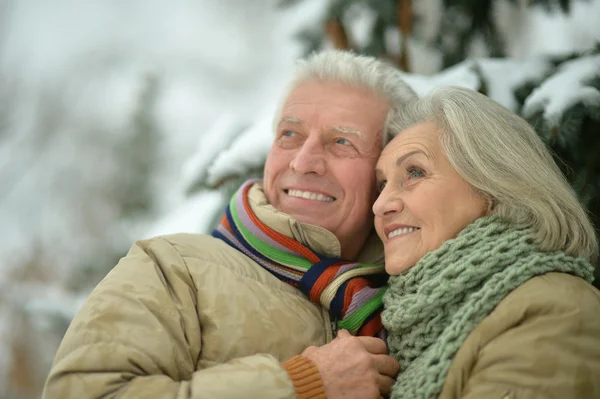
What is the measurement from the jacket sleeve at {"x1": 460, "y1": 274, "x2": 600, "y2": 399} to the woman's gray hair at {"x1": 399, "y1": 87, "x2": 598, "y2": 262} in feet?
0.71

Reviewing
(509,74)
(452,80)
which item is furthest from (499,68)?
(452,80)

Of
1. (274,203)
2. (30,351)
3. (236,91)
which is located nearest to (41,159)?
(30,351)

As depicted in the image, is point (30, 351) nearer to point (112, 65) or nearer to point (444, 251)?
point (112, 65)

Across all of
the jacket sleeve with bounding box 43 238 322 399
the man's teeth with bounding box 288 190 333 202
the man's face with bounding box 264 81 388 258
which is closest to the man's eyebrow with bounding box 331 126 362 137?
the man's face with bounding box 264 81 388 258

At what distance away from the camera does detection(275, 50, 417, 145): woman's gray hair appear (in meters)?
2.09

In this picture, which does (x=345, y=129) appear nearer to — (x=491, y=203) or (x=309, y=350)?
(x=491, y=203)

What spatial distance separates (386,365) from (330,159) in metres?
0.81

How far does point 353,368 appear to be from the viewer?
1.44m

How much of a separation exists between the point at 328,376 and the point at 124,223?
128 inches

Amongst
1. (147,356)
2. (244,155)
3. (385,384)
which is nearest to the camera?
(147,356)

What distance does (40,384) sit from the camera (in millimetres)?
4035

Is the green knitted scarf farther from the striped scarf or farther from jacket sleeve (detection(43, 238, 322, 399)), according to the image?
jacket sleeve (detection(43, 238, 322, 399))

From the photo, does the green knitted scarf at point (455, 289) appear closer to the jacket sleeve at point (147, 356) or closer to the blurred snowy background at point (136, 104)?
the jacket sleeve at point (147, 356)

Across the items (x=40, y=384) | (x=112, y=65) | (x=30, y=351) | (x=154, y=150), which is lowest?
(x=40, y=384)
